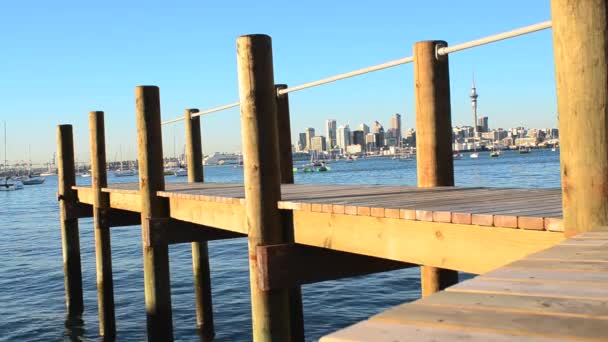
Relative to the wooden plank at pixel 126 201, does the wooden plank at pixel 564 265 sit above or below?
above

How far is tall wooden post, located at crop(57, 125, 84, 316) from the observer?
13148mm

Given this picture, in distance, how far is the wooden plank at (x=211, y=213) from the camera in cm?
654

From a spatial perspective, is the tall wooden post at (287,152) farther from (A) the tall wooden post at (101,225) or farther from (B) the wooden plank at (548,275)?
(B) the wooden plank at (548,275)

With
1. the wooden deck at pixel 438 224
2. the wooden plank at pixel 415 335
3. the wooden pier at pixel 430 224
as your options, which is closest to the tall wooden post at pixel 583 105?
the wooden pier at pixel 430 224

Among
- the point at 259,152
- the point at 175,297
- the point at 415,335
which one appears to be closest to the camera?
the point at 415,335

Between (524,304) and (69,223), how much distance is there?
41.0 ft

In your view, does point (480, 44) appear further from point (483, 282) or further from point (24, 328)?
point (24, 328)

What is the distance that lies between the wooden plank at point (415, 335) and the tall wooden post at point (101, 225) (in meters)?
10.2

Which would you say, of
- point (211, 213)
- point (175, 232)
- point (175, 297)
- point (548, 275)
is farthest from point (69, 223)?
point (548, 275)

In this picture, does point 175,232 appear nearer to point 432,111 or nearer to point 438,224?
point 432,111

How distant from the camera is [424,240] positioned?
4.33 meters

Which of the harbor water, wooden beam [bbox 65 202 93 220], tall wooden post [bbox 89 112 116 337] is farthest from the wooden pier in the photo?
the harbor water

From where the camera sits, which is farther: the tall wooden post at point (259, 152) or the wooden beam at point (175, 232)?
the wooden beam at point (175, 232)

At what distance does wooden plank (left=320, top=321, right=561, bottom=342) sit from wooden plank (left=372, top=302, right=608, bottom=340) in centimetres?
3
